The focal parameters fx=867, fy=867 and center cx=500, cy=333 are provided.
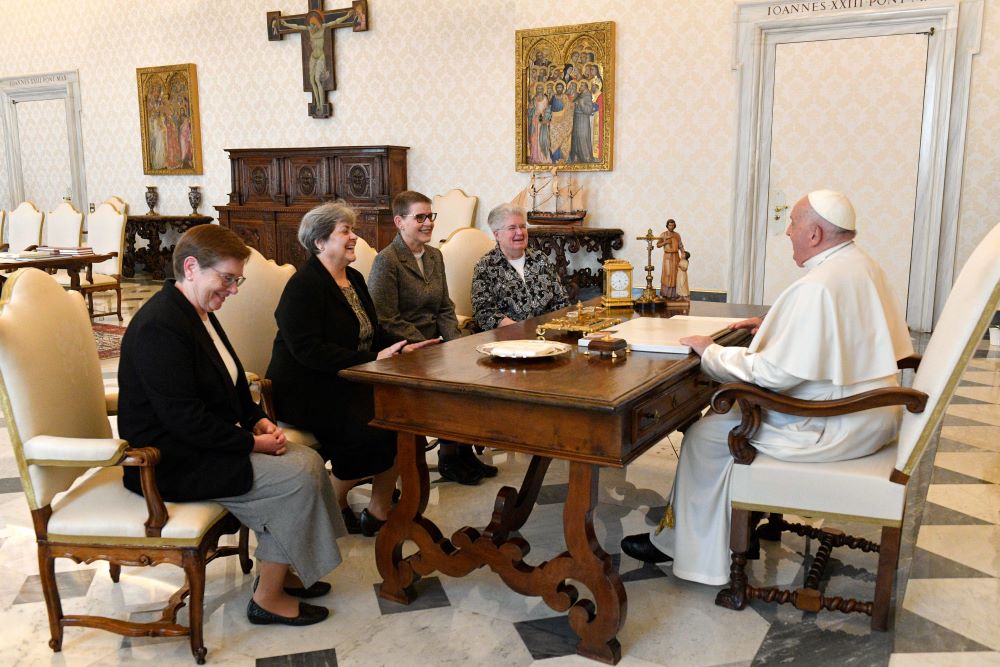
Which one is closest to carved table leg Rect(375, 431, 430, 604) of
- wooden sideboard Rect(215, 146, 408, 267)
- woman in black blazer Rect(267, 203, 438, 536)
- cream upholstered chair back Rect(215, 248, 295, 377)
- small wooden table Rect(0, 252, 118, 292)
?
woman in black blazer Rect(267, 203, 438, 536)

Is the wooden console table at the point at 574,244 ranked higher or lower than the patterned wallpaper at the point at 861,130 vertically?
lower

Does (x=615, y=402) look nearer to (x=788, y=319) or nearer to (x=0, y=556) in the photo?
(x=788, y=319)

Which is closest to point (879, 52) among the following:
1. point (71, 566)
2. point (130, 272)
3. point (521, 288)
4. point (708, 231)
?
point (708, 231)

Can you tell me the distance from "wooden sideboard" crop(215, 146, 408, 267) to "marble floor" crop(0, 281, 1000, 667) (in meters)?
6.44

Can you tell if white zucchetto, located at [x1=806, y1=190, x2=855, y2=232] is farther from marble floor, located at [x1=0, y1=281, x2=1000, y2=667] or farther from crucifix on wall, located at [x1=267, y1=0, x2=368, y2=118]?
crucifix on wall, located at [x1=267, y1=0, x2=368, y2=118]

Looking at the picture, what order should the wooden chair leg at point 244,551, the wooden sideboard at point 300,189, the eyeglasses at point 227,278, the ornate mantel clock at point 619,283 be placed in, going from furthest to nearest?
the wooden sideboard at point 300,189, the ornate mantel clock at point 619,283, the wooden chair leg at point 244,551, the eyeglasses at point 227,278

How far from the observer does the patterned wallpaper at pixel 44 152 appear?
42.2 feet

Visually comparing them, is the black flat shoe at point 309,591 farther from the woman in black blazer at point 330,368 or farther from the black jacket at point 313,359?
the black jacket at point 313,359

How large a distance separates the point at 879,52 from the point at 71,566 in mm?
7144

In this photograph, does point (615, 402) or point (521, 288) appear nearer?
point (615, 402)

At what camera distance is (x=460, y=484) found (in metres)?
4.11

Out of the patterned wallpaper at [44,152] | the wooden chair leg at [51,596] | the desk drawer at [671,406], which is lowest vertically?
the wooden chair leg at [51,596]

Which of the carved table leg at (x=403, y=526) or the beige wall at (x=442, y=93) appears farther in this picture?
the beige wall at (x=442, y=93)

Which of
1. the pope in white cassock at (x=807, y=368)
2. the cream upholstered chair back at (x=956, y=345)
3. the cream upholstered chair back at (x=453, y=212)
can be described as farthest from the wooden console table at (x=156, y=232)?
the cream upholstered chair back at (x=956, y=345)
